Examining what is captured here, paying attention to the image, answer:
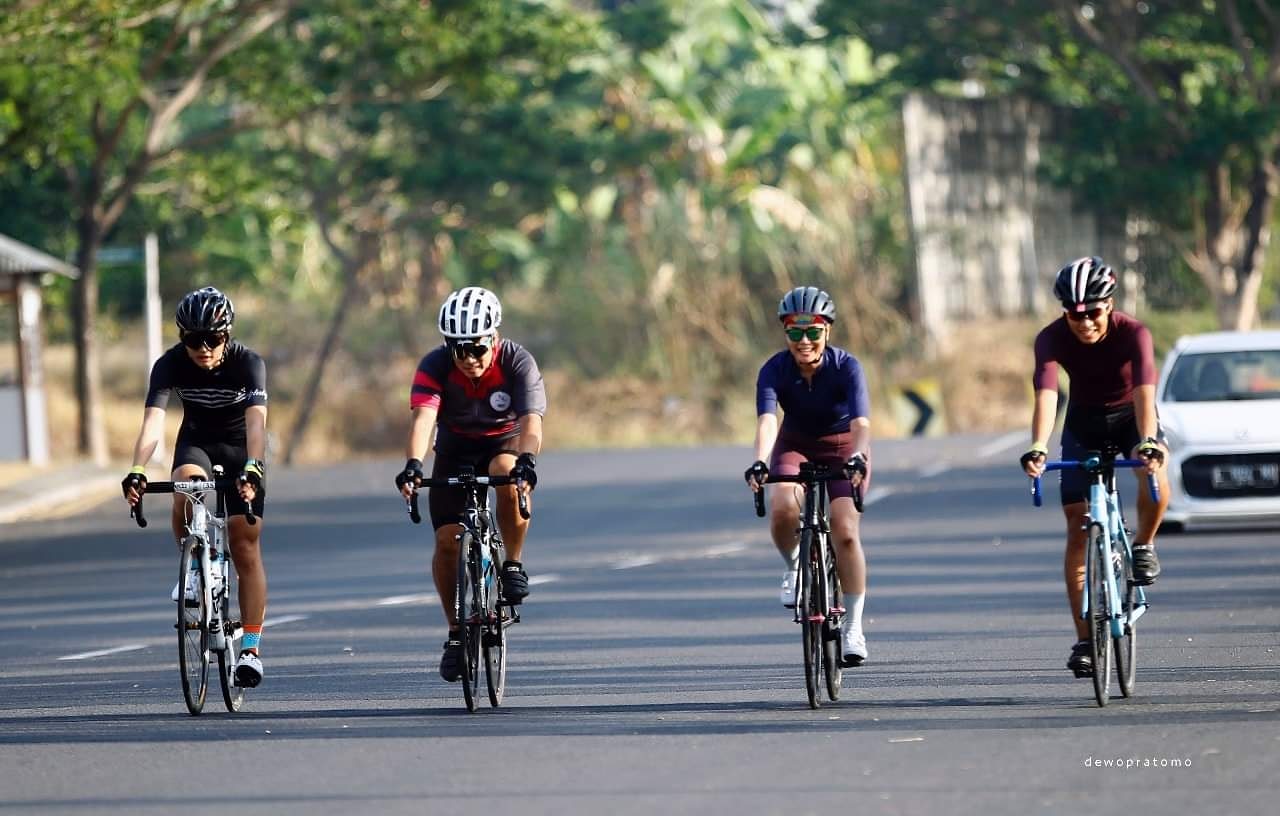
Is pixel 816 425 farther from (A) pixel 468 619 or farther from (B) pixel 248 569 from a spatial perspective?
(B) pixel 248 569

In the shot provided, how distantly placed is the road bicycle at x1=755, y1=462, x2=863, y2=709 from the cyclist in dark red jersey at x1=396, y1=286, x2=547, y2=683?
3.59ft

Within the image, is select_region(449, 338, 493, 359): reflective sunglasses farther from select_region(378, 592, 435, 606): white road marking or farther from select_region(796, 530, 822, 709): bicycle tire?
select_region(378, 592, 435, 606): white road marking

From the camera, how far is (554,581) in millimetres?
17938

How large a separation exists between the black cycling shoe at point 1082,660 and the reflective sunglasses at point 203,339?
384 centimetres

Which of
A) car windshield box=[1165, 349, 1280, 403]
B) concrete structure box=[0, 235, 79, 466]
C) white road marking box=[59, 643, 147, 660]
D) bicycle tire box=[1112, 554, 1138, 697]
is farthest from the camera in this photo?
concrete structure box=[0, 235, 79, 466]

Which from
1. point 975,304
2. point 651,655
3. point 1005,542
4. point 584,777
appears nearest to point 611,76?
point 975,304

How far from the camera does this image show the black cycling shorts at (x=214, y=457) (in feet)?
→ 36.3

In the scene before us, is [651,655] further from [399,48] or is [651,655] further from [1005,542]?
[399,48]

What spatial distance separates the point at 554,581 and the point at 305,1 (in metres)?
19.2

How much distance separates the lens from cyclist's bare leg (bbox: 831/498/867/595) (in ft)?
36.2

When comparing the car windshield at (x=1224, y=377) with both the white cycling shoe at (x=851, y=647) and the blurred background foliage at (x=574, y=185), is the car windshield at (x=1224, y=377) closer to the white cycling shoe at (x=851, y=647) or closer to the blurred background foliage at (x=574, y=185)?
the white cycling shoe at (x=851, y=647)

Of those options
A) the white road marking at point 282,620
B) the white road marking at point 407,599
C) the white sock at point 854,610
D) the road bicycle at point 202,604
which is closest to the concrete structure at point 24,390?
the white road marking at point 407,599

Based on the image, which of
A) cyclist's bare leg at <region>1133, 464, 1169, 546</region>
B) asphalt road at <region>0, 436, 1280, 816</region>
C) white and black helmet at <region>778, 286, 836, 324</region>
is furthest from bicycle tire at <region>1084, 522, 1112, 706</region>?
white and black helmet at <region>778, 286, 836, 324</region>

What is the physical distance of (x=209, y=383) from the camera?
1105cm
